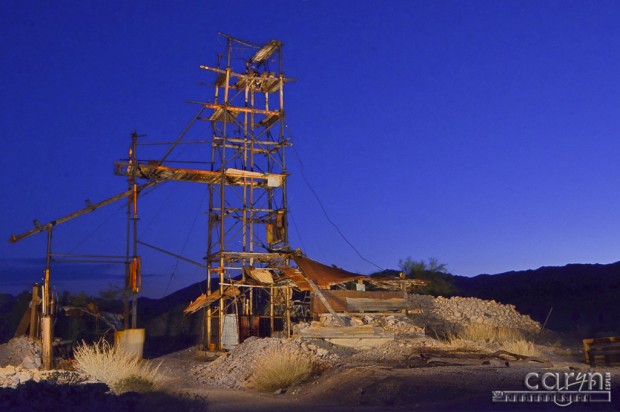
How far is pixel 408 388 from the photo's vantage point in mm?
13578

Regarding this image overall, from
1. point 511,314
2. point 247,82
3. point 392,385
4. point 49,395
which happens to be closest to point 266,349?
point 392,385

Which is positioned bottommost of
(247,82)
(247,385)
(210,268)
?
(247,385)

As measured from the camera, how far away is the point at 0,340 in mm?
40312

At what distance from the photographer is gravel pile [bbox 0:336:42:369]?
20.9 m

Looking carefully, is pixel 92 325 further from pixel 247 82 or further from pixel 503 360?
pixel 503 360

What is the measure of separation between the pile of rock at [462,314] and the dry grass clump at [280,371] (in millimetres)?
10552

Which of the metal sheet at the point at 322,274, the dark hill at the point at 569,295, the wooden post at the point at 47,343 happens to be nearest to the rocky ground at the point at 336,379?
the wooden post at the point at 47,343

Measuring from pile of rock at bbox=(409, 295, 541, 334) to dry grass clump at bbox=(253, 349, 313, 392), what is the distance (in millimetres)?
10552

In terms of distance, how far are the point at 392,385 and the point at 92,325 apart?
82.4 ft

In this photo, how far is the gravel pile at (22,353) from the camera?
2091 centimetres

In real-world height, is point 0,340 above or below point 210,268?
below

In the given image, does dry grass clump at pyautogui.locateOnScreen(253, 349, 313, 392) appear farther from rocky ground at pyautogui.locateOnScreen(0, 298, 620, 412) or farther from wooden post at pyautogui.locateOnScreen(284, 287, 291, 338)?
wooden post at pyautogui.locateOnScreen(284, 287, 291, 338)

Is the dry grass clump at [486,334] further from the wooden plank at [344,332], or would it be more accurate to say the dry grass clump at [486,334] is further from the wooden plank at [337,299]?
the wooden plank at [344,332]

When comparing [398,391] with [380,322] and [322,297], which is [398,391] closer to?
[322,297]
